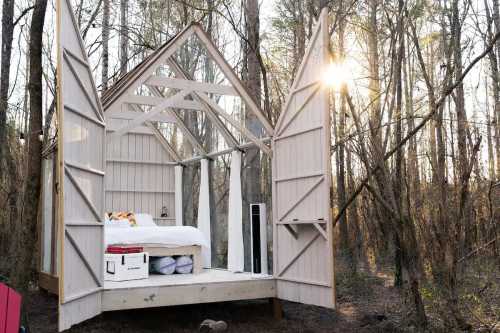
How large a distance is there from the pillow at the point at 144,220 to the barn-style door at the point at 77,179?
4.04m

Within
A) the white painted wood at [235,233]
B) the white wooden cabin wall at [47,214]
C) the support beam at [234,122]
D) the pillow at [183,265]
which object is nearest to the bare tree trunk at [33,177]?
the white wooden cabin wall at [47,214]

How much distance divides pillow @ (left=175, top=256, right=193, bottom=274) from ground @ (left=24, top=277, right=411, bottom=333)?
2.07ft

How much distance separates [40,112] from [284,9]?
329 inches

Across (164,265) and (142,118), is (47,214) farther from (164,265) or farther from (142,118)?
(142,118)

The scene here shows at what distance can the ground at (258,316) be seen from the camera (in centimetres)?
781

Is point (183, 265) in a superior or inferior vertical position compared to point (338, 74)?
inferior

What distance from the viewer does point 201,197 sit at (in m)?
10.8

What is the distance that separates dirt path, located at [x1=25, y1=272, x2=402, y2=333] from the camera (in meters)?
7.81

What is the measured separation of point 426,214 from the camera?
7246 mm

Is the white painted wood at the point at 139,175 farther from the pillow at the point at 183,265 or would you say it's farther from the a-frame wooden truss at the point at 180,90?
the pillow at the point at 183,265

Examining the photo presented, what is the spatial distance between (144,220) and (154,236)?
248 cm

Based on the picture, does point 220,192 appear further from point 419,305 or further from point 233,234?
point 419,305

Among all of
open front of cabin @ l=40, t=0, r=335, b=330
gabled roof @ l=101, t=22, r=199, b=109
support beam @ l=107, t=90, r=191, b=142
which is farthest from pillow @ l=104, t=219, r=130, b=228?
gabled roof @ l=101, t=22, r=199, b=109

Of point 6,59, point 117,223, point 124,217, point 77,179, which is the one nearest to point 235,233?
point 117,223
